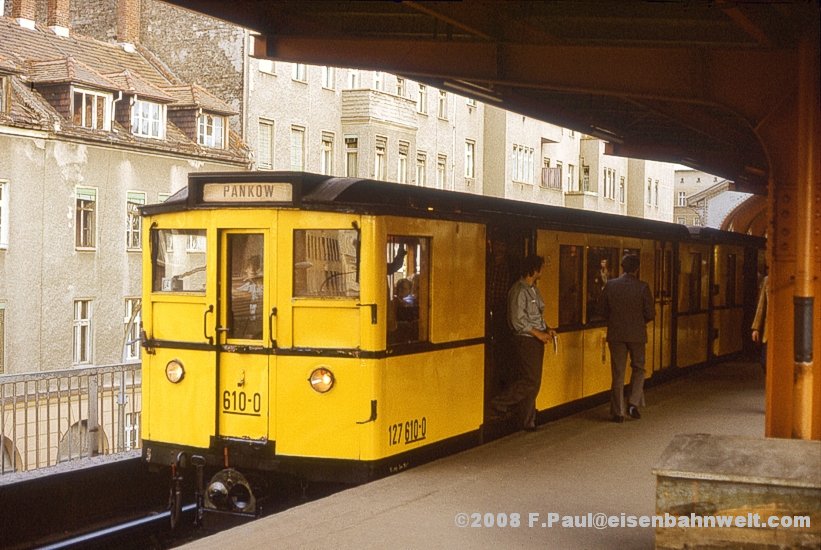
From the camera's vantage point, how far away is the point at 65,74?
32.0m

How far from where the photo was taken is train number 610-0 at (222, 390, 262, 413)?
9938 millimetres

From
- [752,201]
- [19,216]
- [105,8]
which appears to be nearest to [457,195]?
[19,216]

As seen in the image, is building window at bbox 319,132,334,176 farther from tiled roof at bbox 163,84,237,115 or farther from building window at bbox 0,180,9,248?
building window at bbox 0,180,9,248

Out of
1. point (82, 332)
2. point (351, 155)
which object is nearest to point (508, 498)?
point (82, 332)

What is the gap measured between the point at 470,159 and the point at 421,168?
4706 mm

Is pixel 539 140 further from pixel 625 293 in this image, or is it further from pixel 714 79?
pixel 714 79

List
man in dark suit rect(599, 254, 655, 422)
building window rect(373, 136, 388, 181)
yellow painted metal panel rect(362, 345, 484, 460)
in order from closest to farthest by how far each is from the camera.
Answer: yellow painted metal panel rect(362, 345, 484, 460) → man in dark suit rect(599, 254, 655, 422) → building window rect(373, 136, 388, 181)

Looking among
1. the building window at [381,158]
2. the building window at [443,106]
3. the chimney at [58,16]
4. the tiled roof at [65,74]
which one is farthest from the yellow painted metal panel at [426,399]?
the building window at [443,106]

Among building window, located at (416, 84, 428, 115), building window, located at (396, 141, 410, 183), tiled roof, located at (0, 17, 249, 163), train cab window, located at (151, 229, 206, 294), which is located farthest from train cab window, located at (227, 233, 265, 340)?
building window, located at (416, 84, 428, 115)

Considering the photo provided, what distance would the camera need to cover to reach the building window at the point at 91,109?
32.5 meters

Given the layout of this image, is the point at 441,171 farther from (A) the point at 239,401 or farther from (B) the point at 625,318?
(A) the point at 239,401

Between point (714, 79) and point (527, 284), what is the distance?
3084mm

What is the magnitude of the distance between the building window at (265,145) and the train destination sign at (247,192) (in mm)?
28727

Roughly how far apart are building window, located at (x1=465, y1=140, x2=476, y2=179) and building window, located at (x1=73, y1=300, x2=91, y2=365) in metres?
21.5
